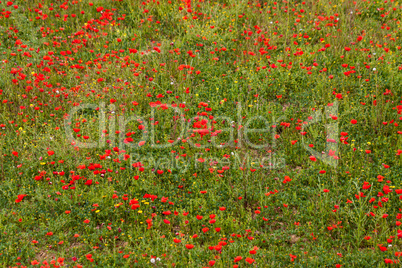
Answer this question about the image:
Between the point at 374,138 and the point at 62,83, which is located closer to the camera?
the point at 374,138

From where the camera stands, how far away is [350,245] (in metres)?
4.23

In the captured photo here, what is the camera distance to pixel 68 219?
4465 millimetres

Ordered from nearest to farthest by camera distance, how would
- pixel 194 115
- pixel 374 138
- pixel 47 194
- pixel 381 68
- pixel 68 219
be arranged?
pixel 68 219 → pixel 47 194 → pixel 374 138 → pixel 194 115 → pixel 381 68

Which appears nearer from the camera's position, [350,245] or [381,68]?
[350,245]

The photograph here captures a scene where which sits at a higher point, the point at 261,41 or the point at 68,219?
the point at 261,41

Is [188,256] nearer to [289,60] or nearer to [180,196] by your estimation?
[180,196]

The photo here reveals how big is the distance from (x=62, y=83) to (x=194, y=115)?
2.32m

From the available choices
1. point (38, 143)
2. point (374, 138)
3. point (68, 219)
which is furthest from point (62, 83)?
point (374, 138)

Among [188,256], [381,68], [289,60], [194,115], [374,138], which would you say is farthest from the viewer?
[289,60]

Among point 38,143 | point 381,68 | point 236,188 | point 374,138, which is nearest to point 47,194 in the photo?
point 38,143

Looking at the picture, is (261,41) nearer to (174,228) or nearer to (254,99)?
(254,99)

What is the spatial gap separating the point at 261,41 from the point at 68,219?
4686mm

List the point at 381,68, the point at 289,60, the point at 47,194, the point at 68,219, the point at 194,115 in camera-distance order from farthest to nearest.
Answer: the point at 289,60
the point at 381,68
the point at 194,115
the point at 47,194
the point at 68,219

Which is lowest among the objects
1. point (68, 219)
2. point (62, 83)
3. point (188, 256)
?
point (188, 256)
